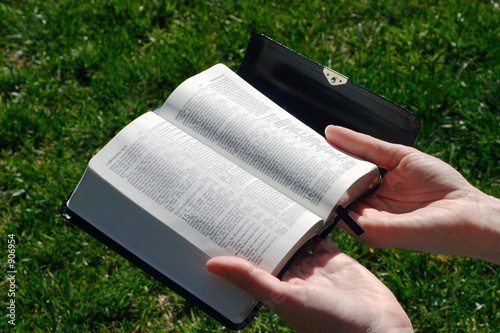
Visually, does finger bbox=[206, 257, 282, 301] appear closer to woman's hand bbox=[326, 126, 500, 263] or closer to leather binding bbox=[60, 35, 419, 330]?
woman's hand bbox=[326, 126, 500, 263]

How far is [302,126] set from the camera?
1899 millimetres

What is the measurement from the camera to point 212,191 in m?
1.64

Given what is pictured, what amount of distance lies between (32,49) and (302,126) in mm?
1965

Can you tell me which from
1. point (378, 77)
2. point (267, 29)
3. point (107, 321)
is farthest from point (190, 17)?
point (107, 321)

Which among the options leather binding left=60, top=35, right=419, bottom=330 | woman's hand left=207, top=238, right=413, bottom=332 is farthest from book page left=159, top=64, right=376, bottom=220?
woman's hand left=207, top=238, right=413, bottom=332

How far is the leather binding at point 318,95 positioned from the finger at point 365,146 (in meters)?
0.08

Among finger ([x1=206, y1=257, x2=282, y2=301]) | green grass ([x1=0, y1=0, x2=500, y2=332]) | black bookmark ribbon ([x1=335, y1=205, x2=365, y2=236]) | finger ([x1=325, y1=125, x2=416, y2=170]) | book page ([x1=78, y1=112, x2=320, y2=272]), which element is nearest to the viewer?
finger ([x1=206, y1=257, x2=282, y2=301])

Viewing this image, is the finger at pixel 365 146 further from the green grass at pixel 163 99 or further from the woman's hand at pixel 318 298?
the green grass at pixel 163 99

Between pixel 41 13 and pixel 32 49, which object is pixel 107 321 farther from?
pixel 41 13

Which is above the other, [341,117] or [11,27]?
[341,117]

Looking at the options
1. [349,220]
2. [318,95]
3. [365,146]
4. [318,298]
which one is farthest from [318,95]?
[318,298]

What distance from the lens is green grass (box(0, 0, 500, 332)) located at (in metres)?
2.21

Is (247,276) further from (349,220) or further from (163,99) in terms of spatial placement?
(163,99)

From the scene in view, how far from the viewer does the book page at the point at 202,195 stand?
61.3 inches
